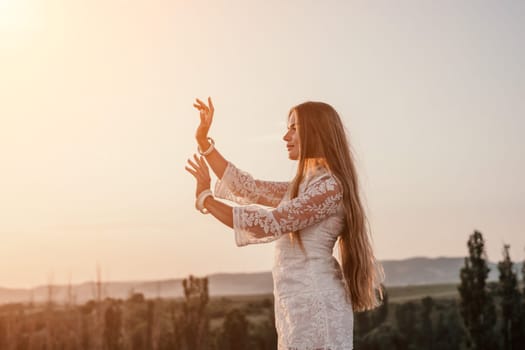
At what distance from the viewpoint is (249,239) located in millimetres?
2541

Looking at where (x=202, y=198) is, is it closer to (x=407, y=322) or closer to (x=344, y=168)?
(x=344, y=168)

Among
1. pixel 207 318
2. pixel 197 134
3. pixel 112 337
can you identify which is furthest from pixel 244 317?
pixel 197 134

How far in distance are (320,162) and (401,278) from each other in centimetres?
1028

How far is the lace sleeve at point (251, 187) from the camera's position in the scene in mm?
3180

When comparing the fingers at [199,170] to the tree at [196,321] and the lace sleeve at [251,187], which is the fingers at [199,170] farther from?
the tree at [196,321]

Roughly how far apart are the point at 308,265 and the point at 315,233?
113 mm

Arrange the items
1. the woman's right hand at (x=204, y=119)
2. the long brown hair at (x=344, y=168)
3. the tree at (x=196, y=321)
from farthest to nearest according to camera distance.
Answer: the tree at (x=196, y=321) → the woman's right hand at (x=204, y=119) → the long brown hair at (x=344, y=168)

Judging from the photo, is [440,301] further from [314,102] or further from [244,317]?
[314,102]

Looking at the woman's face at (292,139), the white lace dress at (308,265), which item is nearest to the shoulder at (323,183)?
the white lace dress at (308,265)

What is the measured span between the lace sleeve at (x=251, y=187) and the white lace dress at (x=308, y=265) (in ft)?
Answer: 1.78

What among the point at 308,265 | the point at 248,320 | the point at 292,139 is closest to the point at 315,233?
the point at 308,265

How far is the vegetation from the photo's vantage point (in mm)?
11214

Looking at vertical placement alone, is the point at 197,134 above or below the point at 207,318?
above

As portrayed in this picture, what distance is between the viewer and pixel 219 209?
250cm
